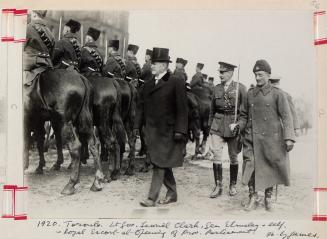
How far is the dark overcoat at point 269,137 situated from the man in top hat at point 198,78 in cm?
73

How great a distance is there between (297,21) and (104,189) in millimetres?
3012

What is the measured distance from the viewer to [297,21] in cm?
797

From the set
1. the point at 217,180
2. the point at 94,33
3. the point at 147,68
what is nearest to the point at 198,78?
the point at 147,68

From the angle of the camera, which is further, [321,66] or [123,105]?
[123,105]

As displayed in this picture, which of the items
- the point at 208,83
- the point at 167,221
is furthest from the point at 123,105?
the point at 167,221

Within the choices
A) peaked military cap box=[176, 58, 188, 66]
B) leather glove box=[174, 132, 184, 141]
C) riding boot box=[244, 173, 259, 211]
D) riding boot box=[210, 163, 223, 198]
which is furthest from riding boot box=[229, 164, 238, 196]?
peaked military cap box=[176, 58, 188, 66]

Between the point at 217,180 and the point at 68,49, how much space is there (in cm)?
241

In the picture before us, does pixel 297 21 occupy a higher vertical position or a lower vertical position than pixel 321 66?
higher

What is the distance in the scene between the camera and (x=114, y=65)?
8750mm

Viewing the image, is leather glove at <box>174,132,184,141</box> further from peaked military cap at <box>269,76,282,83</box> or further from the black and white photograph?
peaked military cap at <box>269,76,282,83</box>

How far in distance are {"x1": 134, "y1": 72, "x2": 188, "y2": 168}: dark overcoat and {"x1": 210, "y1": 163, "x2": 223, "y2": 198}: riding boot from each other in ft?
1.57

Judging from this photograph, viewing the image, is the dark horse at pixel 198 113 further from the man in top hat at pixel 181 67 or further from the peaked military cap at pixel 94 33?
the peaked military cap at pixel 94 33

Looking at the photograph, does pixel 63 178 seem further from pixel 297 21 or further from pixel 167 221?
pixel 297 21

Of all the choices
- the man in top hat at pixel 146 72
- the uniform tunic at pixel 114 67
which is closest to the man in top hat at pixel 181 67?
the man in top hat at pixel 146 72
